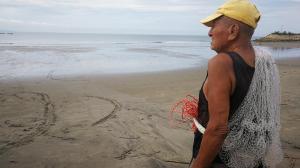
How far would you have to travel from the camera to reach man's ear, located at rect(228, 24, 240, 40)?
2100 mm

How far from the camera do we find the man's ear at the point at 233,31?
2100 millimetres

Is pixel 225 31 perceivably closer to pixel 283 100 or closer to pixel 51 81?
pixel 283 100

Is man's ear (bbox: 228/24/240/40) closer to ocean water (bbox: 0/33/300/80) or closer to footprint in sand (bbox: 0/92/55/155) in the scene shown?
footprint in sand (bbox: 0/92/55/155)

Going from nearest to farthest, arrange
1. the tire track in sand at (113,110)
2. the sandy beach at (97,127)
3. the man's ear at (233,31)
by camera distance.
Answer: the man's ear at (233,31)
the sandy beach at (97,127)
the tire track in sand at (113,110)

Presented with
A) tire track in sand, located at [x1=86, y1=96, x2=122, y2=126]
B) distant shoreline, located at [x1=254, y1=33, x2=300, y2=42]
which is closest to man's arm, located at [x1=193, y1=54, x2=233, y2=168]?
tire track in sand, located at [x1=86, y1=96, x2=122, y2=126]

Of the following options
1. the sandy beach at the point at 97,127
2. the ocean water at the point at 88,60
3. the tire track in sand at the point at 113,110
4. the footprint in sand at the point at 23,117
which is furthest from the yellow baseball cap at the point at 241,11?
the ocean water at the point at 88,60

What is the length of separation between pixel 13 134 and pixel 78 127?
1.03m

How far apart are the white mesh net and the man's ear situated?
7.5 inches

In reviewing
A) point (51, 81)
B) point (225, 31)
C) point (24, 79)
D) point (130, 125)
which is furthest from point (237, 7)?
point (24, 79)

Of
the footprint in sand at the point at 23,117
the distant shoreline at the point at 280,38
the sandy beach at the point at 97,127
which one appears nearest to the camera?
the sandy beach at the point at 97,127

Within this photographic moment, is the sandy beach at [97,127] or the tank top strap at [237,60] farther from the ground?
the tank top strap at [237,60]

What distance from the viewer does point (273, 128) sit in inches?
87.5

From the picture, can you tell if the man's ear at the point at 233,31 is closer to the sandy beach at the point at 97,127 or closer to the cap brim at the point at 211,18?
the cap brim at the point at 211,18

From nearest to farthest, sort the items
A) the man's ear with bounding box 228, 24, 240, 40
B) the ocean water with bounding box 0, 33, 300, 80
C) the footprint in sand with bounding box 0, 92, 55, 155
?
the man's ear with bounding box 228, 24, 240, 40 → the footprint in sand with bounding box 0, 92, 55, 155 → the ocean water with bounding box 0, 33, 300, 80
